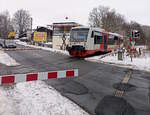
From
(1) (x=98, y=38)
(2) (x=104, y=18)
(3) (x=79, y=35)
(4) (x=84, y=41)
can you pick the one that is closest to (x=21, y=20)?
(2) (x=104, y=18)

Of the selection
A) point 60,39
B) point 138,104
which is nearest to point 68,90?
point 138,104

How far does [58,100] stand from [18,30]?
3723 inches

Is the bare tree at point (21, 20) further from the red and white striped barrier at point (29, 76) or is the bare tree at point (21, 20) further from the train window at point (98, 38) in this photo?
the red and white striped barrier at point (29, 76)

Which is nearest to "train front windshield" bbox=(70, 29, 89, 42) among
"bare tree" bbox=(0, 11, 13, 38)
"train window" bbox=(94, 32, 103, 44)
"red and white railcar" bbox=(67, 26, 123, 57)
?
"red and white railcar" bbox=(67, 26, 123, 57)

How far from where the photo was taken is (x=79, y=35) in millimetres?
18812

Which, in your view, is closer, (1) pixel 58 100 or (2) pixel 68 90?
(1) pixel 58 100

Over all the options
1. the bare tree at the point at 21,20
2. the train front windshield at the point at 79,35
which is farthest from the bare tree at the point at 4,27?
the train front windshield at the point at 79,35

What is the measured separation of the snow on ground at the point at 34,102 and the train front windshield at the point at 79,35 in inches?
473

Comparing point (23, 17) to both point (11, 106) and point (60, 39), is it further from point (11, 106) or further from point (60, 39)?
point (11, 106)

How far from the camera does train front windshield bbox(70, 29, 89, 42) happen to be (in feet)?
60.8

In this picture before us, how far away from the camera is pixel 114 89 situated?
7543 mm

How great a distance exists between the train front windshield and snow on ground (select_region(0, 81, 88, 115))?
39.4 ft

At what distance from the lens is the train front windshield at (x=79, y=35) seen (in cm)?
1853

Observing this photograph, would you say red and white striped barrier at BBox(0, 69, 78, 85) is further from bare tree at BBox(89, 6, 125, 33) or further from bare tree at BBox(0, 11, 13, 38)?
bare tree at BBox(0, 11, 13, 38)
